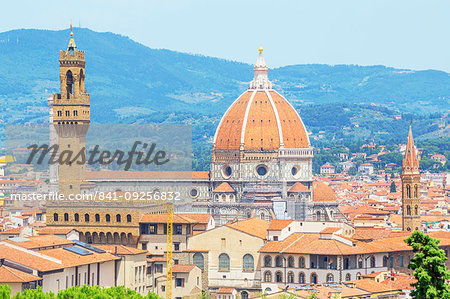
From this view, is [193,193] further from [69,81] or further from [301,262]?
[301,262]

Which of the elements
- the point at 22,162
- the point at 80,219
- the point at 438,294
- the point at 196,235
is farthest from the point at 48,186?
the point at 438,294

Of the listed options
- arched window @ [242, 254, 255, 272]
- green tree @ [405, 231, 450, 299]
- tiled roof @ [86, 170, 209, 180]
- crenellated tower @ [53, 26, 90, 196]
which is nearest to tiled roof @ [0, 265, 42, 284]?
green tree @ [405, 231, 450, 299]

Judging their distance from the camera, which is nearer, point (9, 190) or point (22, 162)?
point (22, 162)

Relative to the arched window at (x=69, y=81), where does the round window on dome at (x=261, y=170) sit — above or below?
below

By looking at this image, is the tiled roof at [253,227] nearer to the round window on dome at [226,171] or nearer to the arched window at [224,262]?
the arched window at [224,262]

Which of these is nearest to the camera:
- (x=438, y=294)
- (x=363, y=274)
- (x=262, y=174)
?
(x=438, y=294)

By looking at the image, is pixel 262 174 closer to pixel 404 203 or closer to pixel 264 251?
pixel 404 203

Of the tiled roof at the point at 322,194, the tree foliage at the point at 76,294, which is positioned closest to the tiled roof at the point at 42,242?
the tree foliage at the point at 76,294
